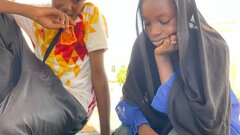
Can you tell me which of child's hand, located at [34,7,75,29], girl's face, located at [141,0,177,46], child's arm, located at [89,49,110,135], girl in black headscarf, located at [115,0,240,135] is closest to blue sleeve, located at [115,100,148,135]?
girl in black headscarf, located at [115,0,240,135]

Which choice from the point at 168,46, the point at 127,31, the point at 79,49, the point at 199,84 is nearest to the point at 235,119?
the point at 199,84

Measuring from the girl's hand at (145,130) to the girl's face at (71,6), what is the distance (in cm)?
50

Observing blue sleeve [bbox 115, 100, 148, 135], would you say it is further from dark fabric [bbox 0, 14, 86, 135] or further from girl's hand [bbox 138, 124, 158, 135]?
dark fabric [bbox 0, 14, 86, 135]

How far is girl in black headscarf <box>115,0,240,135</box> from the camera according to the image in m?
0.75

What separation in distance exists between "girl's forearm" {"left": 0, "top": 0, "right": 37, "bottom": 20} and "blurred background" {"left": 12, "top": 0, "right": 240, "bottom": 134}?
9.0 inches

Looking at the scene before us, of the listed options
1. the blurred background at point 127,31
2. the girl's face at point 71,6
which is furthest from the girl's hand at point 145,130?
the girl's face at point 71,6

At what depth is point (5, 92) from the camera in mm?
877

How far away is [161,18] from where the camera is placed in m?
0.82

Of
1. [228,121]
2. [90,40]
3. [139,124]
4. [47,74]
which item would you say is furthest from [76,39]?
[228,121]

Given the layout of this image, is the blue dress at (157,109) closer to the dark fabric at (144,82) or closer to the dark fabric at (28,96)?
the dark fabric at (144,82)

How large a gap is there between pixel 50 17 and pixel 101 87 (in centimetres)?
33

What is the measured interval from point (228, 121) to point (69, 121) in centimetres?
50

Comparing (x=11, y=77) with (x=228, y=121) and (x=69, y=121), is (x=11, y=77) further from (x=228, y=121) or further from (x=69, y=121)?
A: (x=228, y=121)

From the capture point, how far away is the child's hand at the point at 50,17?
91 cm
